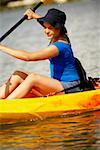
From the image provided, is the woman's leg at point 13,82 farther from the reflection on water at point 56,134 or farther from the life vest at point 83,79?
the life vest at point 83,79

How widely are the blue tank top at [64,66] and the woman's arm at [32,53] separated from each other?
0.18m

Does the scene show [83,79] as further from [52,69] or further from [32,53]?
[32,53]

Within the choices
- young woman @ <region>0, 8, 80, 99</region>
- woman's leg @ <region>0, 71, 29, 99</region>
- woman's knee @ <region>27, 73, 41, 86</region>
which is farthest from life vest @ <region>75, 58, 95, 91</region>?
woman's leg @ <region>0, 71, 29, 99</region>

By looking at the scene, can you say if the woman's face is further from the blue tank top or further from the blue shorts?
the blue shorts

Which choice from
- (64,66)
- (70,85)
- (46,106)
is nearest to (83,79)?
(70,85)

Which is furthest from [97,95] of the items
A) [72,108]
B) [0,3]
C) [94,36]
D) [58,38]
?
[0,3]

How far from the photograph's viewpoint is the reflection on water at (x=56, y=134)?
31.5ft

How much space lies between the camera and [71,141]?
977 centimetres

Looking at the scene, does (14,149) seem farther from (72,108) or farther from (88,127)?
(72,108)

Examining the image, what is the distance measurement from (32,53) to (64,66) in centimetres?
72

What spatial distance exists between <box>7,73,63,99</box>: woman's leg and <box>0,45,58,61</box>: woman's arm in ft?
1.09

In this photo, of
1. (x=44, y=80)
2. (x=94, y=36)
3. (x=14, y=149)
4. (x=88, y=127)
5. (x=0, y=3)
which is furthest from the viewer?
(x=0, y=3)

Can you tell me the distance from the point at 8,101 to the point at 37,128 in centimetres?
71

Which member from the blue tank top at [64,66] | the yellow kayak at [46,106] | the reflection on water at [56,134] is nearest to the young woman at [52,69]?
the blue tank top at [64,66]
